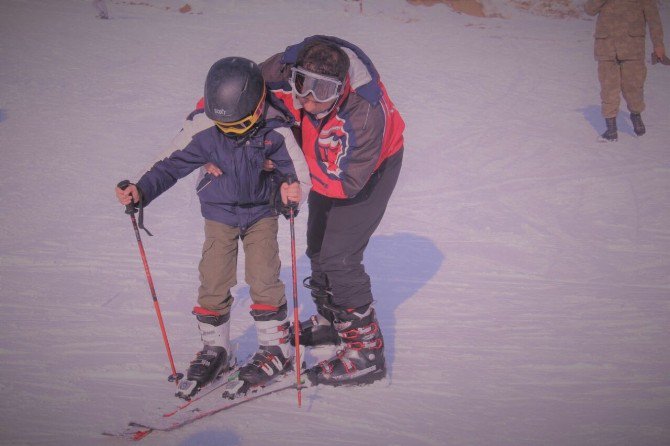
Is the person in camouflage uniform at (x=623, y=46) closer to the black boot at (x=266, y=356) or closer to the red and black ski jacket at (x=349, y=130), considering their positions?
the red and black ski jacket at (x=349, y=130)

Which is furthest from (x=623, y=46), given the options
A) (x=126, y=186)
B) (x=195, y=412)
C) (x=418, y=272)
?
(x=195, y=412)

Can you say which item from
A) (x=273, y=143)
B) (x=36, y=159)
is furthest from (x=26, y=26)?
(x=273, y=143)

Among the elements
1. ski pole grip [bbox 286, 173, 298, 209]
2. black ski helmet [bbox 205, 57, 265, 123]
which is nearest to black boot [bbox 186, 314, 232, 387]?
ski pole grip [bbox 286, 173, 298, 209]

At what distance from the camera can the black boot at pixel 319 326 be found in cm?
371

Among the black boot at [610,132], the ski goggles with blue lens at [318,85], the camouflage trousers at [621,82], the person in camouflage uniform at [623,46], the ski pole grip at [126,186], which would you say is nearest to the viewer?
the ski goggles with blue lens at [318,85]

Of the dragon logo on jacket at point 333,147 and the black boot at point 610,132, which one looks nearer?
the dragon logo on jacket at point 333,147

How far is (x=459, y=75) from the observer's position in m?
11.9

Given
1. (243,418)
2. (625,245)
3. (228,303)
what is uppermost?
(228,303)

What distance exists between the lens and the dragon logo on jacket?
2928mm

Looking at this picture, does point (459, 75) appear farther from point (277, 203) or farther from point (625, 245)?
point (277, 203)

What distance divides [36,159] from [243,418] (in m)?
5.51

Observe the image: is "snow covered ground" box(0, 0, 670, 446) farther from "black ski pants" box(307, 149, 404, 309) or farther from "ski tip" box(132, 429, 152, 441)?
"black ski pants" box(307, 149, 404, 309)

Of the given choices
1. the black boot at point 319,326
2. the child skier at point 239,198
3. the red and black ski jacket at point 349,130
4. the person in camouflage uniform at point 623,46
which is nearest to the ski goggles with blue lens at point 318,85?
the red and black ski jacket at point 349,130

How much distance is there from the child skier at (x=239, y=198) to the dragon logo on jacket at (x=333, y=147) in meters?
0.13
